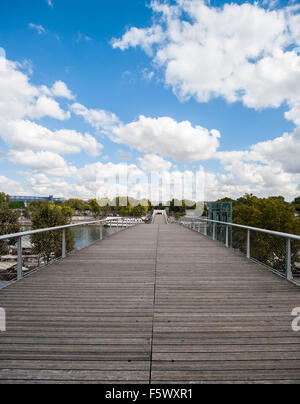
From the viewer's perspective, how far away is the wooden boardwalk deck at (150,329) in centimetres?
171

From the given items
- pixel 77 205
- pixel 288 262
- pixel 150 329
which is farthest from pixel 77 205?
pixel 150 329

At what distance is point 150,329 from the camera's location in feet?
7.53

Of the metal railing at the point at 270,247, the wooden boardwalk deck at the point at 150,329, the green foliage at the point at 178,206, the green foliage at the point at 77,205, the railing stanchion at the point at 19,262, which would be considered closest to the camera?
the wooden boardwalk deck at the point at 150,329

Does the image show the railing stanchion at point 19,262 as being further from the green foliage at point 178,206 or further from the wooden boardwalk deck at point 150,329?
the green foliage at point 178,206

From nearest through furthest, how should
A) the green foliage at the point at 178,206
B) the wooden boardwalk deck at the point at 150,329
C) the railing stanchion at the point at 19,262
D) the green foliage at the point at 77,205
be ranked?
the wooden boardwalk deck at the point at 150,329 → the railing stanchion at the point at 19,262 → the green foliage at the point at 178,206 → the green foliage at the point at 77,205

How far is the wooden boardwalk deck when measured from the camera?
5.59 ft

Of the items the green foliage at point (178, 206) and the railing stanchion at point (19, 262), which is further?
the green foliage at point (178, 206)

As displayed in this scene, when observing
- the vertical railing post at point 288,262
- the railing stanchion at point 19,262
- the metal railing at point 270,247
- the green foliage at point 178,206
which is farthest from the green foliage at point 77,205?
the vertical railing post at point 288,262

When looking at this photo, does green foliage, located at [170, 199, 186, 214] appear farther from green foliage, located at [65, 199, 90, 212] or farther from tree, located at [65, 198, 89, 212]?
tree, located at [65, 198, 89, 212]

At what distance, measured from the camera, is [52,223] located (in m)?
22.4

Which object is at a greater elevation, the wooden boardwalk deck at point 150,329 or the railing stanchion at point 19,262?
the railing stanchion at point 19,262

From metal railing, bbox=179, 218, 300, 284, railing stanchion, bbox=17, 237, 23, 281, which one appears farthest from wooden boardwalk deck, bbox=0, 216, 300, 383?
metal railing, bbox=179, 218, 300, 284

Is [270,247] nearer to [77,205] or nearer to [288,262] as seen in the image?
[288,262]
